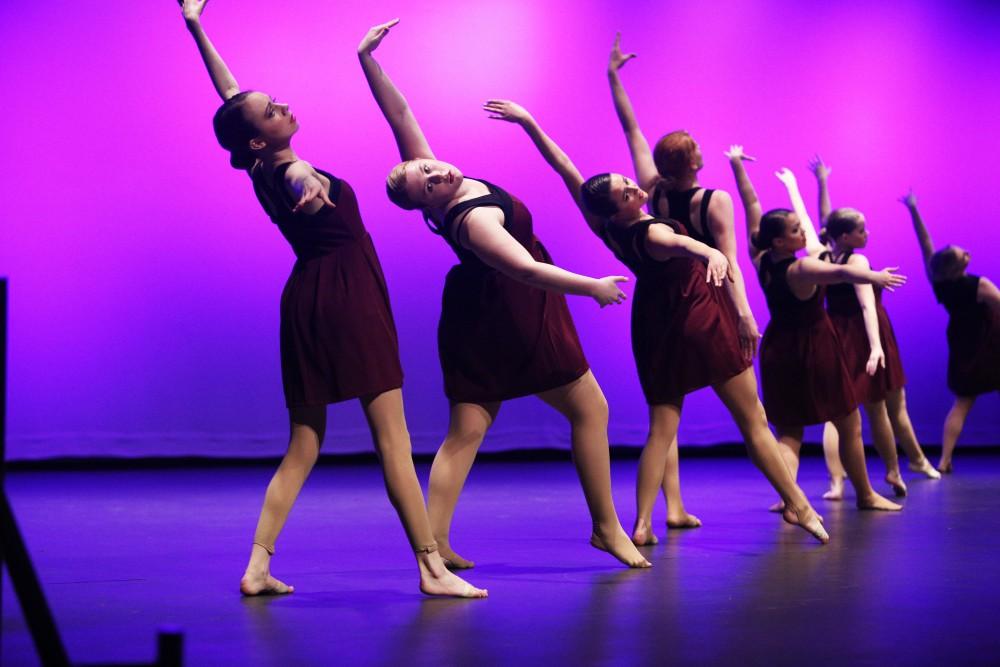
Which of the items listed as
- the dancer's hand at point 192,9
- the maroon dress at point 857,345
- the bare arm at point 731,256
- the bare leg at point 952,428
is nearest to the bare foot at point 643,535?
the bare arm at point 731,256

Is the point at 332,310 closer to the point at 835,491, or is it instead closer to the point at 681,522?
the point at 681,522

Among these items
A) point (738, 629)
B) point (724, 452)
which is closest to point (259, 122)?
point (738, 629)

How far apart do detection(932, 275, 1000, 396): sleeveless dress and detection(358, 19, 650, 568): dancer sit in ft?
15.0

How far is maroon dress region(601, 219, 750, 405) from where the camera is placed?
175 inches

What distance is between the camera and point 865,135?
8.80 meters

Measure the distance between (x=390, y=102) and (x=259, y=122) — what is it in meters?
0.52

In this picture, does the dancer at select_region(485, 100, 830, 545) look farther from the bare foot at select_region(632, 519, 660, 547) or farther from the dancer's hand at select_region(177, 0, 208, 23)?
the dancer's hand at select_region(177, 0, 208, 23)

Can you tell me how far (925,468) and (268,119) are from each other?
4.92 m

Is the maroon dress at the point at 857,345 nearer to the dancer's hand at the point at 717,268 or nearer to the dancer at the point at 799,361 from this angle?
the dancer at the point at 799,361

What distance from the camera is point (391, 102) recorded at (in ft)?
12.6

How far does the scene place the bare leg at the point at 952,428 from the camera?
746cm

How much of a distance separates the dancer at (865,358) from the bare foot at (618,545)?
2.20 m

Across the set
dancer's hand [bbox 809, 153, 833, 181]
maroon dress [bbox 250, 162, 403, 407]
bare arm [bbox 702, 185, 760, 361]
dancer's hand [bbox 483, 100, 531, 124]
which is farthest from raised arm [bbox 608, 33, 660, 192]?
dancer's hand [bbox 809, 153, 833, 181]

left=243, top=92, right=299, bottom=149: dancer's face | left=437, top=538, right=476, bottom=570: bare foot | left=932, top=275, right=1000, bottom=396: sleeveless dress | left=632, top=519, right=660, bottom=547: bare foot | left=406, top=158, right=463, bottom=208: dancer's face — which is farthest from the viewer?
left=932, top=275, right=1000, bottom=396: sleeveless dress
